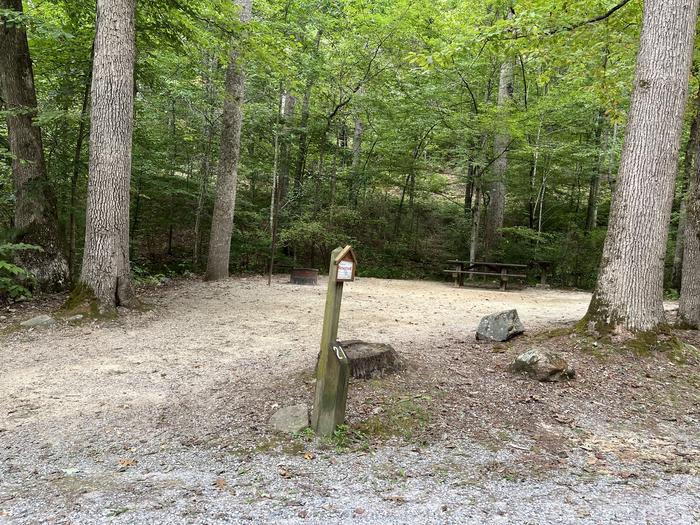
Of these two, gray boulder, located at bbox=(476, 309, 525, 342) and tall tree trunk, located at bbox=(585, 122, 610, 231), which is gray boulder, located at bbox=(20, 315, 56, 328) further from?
tall tree trunk, located at bbox=(585, 122, 610, 231)

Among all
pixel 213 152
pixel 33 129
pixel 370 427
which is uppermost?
pixel 213 152

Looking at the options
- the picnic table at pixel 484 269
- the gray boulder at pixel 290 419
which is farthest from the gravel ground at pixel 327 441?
the picnic table at pixel 484 269

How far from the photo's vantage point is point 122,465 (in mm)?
2844

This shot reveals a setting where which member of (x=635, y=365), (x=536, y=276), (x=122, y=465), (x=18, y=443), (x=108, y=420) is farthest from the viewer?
(x=536, y=276)

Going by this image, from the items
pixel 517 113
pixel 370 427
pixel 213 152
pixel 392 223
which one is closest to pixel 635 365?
pixel 370 427

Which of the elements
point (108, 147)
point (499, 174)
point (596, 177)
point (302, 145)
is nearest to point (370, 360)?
point (108, 147)

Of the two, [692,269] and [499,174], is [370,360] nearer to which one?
[692,269]

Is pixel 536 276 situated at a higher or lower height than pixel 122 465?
higher

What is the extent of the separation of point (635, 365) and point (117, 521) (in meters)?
4.32

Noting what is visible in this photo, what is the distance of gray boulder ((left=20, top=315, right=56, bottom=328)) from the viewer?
5793 millimetres

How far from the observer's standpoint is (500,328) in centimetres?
559

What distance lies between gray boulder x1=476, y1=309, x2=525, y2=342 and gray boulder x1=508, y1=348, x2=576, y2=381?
1.19m

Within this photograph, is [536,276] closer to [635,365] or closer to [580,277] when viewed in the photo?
[580,277]

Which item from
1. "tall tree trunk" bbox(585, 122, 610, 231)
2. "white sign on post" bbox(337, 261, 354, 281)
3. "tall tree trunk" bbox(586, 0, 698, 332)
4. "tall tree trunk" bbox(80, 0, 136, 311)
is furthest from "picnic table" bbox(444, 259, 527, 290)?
"white sign on post" bbox(337, 261, 354, 281)
